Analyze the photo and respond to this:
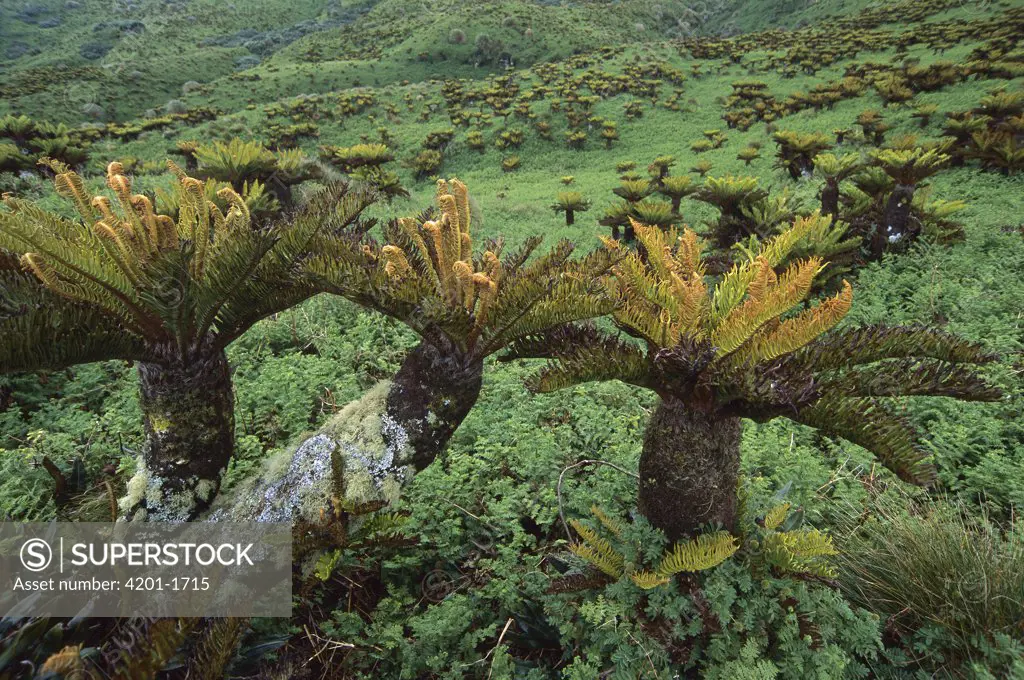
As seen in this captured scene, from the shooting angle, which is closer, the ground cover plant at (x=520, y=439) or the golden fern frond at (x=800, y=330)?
the golden fern frond at (x=800, y=330)

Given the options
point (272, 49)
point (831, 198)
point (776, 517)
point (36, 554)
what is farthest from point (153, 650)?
point (272, 49)

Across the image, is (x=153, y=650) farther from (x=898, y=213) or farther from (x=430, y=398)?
(x=898, y=213)

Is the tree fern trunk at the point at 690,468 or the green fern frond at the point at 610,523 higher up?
the tree fern trunk at the point at 690,468

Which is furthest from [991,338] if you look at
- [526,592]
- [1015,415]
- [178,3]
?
[178,3]

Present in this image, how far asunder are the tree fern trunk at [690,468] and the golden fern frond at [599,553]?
0.38 m

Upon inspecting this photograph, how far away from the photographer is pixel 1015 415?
4188mm

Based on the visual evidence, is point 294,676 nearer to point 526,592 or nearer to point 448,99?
point 526,592

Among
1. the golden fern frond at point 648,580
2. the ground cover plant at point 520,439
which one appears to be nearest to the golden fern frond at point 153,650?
the ground cover plant at point 520,439

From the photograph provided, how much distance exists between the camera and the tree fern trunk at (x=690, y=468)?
8.96ft

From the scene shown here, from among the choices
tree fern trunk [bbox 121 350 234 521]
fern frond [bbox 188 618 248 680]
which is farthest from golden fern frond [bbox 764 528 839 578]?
tree fern trunk [bbox 121 350 234 521]

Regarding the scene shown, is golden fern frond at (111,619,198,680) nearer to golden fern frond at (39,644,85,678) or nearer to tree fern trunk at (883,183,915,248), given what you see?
golden fern frond at (39,644,85,678)

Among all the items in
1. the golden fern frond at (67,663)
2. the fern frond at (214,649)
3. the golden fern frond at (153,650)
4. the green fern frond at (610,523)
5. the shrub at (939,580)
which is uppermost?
the golden fern frond at (67,663)

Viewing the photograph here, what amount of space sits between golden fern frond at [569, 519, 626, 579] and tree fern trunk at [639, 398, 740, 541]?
0.38 metres

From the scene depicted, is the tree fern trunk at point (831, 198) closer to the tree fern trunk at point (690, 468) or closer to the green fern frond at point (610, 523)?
the tree fern trunk at point (690, 468)
